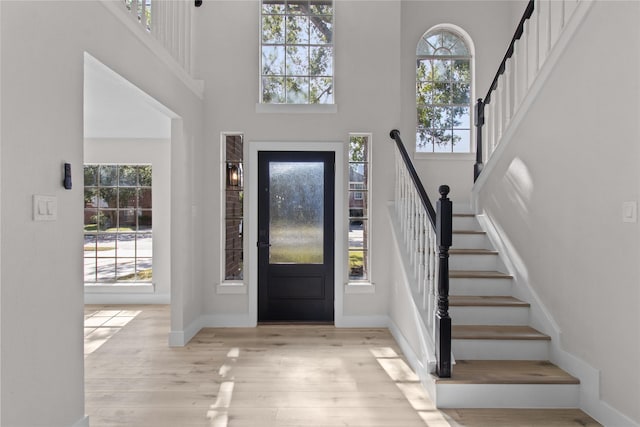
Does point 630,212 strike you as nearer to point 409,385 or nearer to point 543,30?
point 409,385

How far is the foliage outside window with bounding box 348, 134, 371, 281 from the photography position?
173 inches

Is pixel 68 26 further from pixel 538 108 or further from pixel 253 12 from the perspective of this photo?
pixel 538 108

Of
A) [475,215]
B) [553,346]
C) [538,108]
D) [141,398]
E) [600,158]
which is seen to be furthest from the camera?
[475,215]

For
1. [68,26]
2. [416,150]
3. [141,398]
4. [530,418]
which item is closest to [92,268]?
[141,398]

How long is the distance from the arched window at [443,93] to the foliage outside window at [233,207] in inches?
92.9

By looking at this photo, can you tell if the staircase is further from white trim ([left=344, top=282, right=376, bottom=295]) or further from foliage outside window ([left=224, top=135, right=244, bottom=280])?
foliage outside window ([left=224, top=135, right=244, bottom=280])

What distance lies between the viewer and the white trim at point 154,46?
242 cm

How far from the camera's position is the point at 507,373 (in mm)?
2672

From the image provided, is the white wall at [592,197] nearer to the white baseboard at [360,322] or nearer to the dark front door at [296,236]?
the white baseboard at [360,322]

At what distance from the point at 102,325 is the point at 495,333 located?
163 inches

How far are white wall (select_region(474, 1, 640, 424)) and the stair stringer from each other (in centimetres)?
4

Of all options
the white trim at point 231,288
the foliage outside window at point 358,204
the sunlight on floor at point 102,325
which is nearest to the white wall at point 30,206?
the sunlight on floor at point 102,325

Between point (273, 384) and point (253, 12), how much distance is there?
151 inches

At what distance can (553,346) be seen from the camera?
2.87m
